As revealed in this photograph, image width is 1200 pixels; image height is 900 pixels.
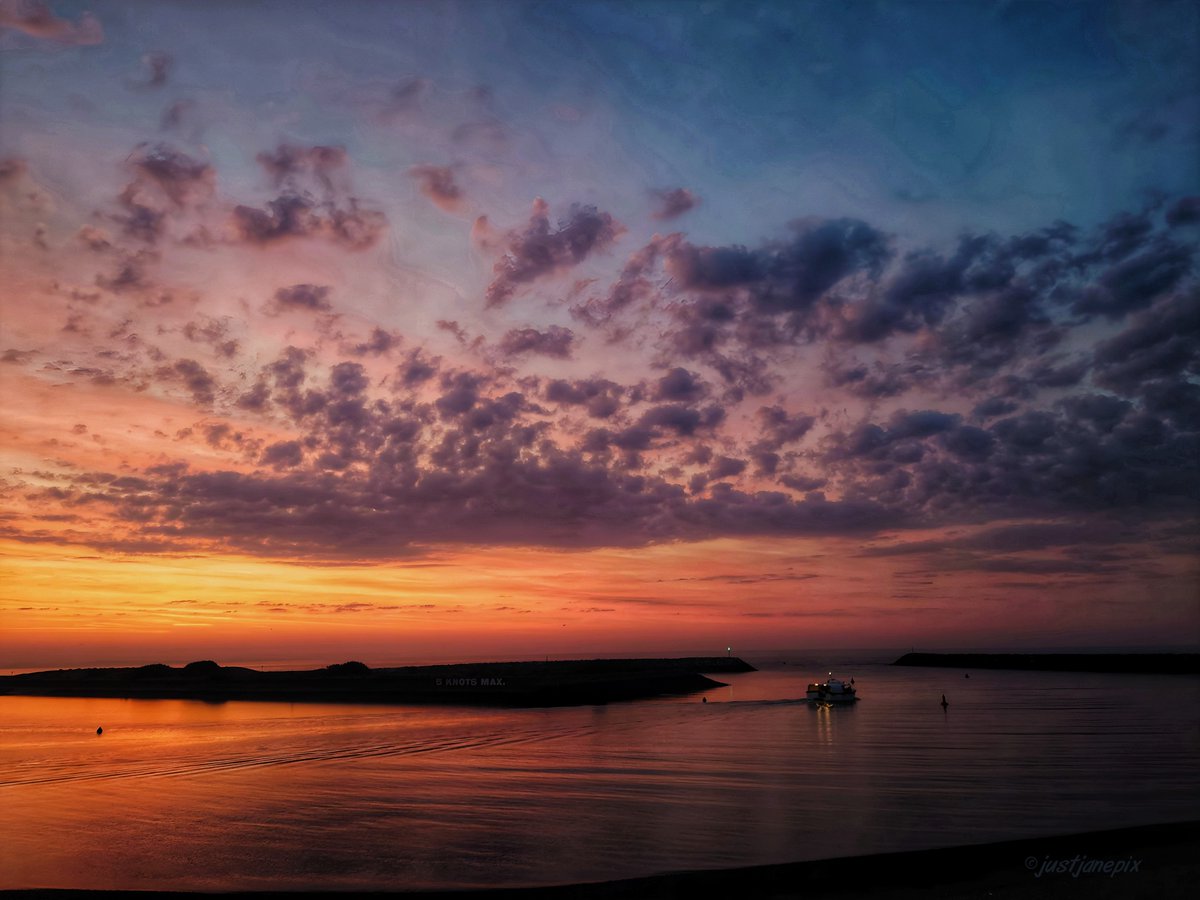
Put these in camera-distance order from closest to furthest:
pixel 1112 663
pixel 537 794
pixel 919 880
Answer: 1. pixel 919 880
2. pixel 537 794
3. pixel 1112 663

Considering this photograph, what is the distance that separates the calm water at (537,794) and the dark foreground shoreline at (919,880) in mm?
1372

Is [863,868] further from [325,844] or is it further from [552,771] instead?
[552,771]

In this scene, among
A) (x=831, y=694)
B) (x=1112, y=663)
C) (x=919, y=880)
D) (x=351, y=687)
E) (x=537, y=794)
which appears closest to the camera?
(x=919, y=880)

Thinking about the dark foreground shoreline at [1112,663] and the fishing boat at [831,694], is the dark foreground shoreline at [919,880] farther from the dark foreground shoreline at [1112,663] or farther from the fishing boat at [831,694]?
the dark foreground shoreline at [1112,663]

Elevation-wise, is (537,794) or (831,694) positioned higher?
(537,794)

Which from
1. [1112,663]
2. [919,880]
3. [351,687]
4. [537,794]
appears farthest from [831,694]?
[1112,663]

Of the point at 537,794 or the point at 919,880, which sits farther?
the point at 537,794

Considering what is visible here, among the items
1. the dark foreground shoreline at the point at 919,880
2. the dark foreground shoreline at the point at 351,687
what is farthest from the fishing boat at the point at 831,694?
the dark foreground shoreline at the point at 919,880

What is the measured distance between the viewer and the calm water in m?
22.2

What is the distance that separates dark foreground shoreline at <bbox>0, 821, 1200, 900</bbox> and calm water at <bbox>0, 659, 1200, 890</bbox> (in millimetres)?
1372

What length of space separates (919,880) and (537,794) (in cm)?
1618

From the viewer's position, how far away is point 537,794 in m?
31.9

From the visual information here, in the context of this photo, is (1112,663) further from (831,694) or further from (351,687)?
(351,687)

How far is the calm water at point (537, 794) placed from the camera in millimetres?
22156
